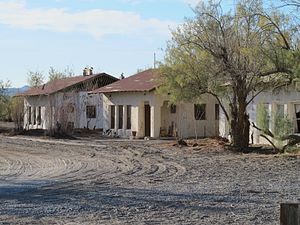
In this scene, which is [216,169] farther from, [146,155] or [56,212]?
[56,212]

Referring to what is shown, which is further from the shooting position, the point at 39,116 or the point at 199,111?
the point at 39,116

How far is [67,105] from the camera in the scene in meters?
43.7

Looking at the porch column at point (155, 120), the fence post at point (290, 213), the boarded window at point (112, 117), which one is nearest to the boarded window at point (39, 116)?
the boarded window at point (112, 117)

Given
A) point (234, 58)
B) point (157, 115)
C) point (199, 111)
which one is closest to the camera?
point (234, 58)

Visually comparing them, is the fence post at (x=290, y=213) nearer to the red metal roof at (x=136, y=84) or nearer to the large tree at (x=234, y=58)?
the large tree at (x=234, y=58)

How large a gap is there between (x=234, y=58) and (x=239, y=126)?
395 centimetres

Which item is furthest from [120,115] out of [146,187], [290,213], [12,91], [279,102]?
[290,213]

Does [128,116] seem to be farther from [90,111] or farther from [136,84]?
[90,111]

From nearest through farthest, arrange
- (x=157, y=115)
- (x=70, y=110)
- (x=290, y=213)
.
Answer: (x=290, y=213)
(x=157, y=115)
(x=70, y=110)

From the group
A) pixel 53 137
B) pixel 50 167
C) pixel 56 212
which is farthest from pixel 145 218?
pixel 53 137

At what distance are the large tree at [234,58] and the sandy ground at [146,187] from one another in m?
2.86

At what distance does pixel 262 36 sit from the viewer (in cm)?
2409

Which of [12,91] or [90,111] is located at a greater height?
[12,91]

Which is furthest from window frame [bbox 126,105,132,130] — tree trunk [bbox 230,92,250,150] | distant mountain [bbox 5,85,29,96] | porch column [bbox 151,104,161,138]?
distant mountain [bbox 5,85,29,96]
